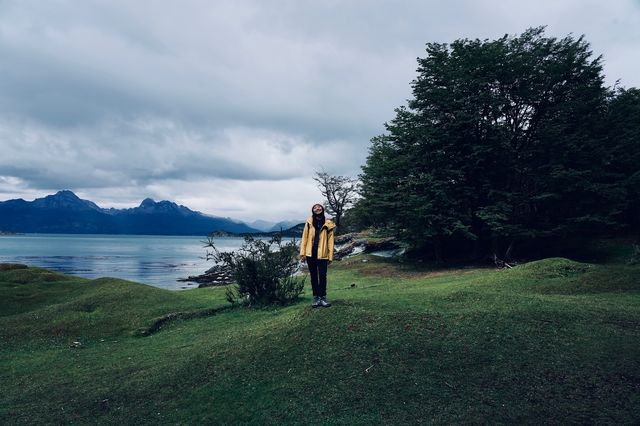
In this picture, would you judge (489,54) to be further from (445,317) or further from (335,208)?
(335,208)

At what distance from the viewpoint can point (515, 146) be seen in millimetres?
31016

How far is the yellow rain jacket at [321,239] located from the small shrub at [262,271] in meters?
6.11

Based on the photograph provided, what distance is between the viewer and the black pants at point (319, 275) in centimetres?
1197

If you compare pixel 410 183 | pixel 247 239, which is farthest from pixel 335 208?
pixel 247 239

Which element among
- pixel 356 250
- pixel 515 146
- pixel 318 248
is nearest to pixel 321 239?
pixel 318 248

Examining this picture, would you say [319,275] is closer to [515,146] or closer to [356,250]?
[515,146]

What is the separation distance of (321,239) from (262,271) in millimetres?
6537

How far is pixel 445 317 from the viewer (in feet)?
34.9

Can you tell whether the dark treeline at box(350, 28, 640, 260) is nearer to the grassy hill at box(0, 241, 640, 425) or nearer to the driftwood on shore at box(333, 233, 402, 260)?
the driftwood on shore at box(333, 233, 402, 260)

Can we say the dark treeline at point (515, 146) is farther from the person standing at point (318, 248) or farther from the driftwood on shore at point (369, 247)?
the person standing at point (318, 248)

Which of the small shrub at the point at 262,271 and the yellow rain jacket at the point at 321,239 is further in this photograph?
the small shrub at the point at 262,271

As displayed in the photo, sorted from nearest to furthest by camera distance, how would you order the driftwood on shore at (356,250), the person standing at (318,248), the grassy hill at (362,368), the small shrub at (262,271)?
1. the grassy hill at (362,368)
2. the person standing at (318,248)
3. the small shrub at (262,271)
4. the driftwood on shore at (356,250)

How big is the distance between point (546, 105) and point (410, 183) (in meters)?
11.8

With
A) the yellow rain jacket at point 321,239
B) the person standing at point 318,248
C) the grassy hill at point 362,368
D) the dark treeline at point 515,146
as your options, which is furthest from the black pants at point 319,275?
the dark treeline at point 515,146
